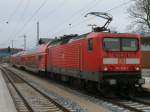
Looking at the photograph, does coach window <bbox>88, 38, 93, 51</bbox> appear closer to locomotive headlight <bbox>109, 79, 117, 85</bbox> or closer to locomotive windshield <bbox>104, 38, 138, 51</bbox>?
locomotive windshield <bbox>104, 38, 138, 51</bbox>

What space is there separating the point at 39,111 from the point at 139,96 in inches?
240

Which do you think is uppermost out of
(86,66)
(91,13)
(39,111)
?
(91,13)

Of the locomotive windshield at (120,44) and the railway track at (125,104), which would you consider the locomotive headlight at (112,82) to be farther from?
the locomotive windshield at (120,44)

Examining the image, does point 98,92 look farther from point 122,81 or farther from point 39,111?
point 39,111

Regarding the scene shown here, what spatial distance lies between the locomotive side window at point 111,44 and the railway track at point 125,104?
212cm

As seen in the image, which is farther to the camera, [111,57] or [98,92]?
[98,92]

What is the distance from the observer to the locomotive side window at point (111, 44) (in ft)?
64.1

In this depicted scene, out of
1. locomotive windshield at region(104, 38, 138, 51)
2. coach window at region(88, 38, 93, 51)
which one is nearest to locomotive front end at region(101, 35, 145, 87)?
locomotive windshield at region(104, 38, 138, 51)

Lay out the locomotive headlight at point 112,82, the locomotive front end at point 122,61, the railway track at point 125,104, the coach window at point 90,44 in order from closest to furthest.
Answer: the railway track at point 125,104 < the locomotive headlight at point 112,82 < the locomotive front end at point 122,61 < the coach window at point 90,44

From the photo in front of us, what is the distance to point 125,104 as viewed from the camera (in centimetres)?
1728

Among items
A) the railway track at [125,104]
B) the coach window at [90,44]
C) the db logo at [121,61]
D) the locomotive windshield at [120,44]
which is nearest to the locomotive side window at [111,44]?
the locomotive windshield at [120,44]

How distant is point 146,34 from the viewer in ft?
213

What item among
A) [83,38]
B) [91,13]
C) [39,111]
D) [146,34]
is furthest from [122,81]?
[146,34]

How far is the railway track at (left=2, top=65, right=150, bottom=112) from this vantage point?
1582 centimetres
